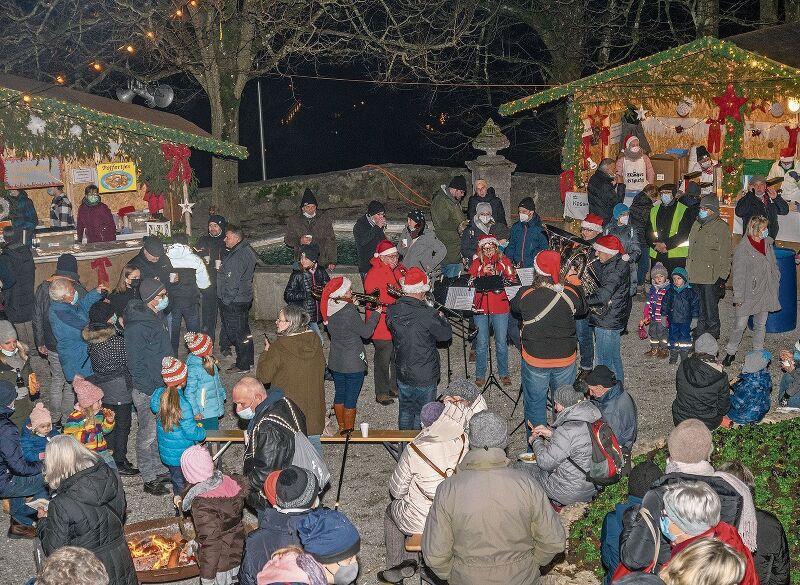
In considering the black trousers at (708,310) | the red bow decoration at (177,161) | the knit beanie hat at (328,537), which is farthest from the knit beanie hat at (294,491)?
the red bow decoration at (177,161)

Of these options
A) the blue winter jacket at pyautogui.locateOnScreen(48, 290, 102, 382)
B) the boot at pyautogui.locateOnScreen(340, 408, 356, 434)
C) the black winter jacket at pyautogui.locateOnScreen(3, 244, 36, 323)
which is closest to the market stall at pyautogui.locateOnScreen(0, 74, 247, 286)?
the black winter jacket at pyautogui.locateOnScreen(3, 244, 36, 323)

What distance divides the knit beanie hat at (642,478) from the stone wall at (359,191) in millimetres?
16300

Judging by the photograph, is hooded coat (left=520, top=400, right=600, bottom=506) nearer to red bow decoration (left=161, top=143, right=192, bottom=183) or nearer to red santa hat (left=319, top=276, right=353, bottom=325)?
red santa hat (left=319, top=276, right=353, bottom=325)

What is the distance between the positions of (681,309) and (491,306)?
228 cm

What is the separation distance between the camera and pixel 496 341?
11938 mm

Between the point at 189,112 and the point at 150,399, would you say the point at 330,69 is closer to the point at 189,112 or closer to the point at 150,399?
→ the point at 189,112

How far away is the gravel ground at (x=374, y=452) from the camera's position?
28.2ft

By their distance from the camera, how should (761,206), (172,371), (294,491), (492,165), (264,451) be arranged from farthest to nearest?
(492,165), (761,206), (172,371), (264,451), (294,491)

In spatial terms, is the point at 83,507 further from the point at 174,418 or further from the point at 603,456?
the point at 603,456

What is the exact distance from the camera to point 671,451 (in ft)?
21.5

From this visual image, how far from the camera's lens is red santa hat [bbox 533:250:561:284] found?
9797 mm

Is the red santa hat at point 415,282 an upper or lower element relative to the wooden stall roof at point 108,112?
lower

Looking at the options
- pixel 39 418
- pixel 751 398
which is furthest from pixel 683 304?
pixel 39 418

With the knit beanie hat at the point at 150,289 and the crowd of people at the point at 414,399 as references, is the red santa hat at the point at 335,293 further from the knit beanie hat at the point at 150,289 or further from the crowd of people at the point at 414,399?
the knit beanie hat at the point at 150,289
